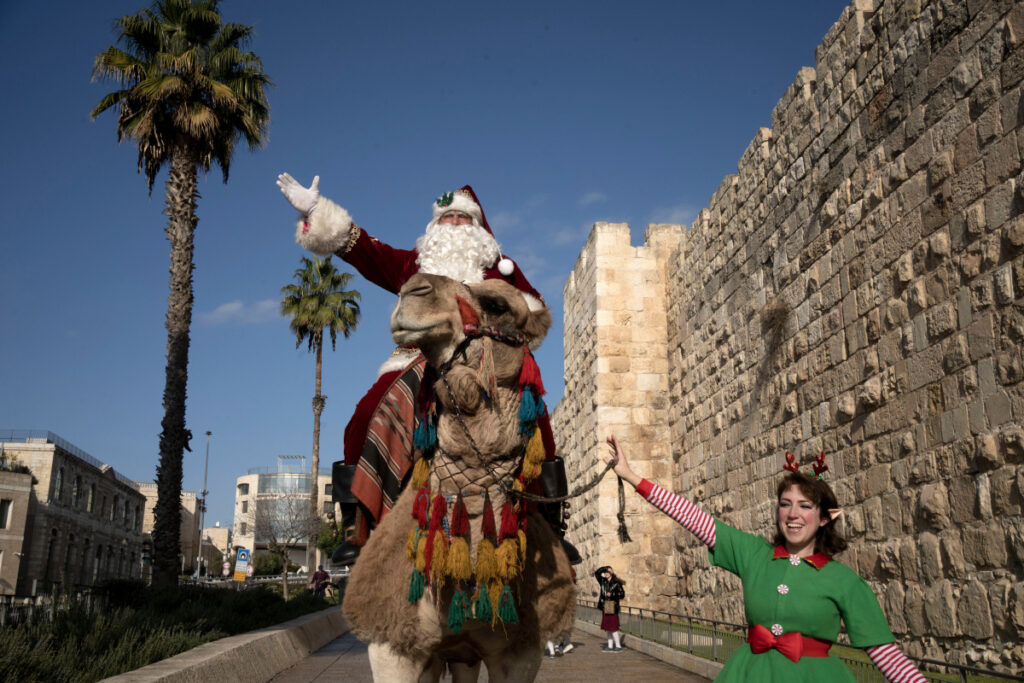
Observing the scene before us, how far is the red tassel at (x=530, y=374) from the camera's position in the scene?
3.67 meters

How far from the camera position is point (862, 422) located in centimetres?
Answer: 927

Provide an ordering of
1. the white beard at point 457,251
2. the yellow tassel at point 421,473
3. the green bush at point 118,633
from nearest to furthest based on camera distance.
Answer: the yellow tassel at point 421,473
the white beard at point 457,251
the green bush at point 118,633

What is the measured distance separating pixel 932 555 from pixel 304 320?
30.6 m

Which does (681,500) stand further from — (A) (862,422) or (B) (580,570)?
(B) (580,570)

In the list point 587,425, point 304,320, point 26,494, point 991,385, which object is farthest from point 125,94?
point 26,494

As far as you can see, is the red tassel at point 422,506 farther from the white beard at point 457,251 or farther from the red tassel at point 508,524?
the white beard at point 457,251

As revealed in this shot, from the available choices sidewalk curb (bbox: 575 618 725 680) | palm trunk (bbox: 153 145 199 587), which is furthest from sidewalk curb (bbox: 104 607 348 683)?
sidewalk curb (bbox: 575 618 725 680)

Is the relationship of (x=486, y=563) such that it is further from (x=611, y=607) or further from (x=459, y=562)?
(x=611, y=607)

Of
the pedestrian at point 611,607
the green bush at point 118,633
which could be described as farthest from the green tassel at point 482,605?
the pedestrian at point 611,607

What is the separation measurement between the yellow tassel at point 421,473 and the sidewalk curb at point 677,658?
4.58 metres

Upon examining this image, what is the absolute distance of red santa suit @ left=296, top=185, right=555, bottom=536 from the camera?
4.57 m

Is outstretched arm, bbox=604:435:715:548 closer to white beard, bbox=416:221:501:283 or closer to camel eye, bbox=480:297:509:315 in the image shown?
camel eye, bbox=480:297:509:315

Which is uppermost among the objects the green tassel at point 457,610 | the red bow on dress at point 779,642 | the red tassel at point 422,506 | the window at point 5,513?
the window at point 5,513

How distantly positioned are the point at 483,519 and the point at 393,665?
80 centimetres
